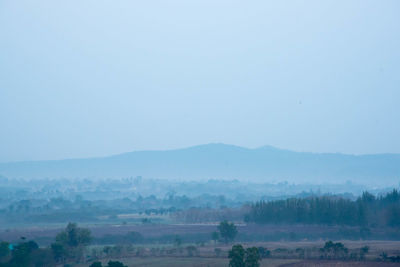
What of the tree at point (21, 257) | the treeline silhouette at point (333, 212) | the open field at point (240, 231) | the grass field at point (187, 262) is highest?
the treeline silhouette at point (333, 212)

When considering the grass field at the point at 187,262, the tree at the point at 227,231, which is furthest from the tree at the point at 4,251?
the tree at the point at 227,231

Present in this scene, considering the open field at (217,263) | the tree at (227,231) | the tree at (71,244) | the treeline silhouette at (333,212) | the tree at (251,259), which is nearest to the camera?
the tree at (251,259)

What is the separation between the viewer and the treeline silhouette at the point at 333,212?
62.3 metres

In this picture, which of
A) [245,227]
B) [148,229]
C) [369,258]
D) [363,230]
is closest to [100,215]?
[148,229]

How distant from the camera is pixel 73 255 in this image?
4369 cm

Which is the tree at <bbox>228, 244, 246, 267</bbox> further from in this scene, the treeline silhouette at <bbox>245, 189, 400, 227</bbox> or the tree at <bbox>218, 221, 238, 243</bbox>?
the treeline silhouette at <bbox>245, 189, 400, 227</bbox>

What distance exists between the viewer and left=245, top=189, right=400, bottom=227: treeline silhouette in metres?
62.3

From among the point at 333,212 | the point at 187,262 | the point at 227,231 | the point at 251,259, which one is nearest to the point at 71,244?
the point at 187,262

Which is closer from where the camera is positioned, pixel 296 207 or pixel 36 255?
pixel 36 255

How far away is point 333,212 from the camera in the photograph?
6397 cm

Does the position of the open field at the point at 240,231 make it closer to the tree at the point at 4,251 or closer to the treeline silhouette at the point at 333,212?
the treeline silhouette at the point at 333,212

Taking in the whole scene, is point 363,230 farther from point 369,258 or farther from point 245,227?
point 369,258

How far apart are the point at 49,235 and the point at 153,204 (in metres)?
59.7

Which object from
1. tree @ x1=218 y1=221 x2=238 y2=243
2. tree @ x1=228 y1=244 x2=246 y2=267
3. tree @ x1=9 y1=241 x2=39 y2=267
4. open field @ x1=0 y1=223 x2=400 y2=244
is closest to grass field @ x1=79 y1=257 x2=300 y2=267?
tree @ x1=9 y1=241 x2=39 y2=267
